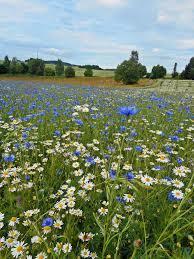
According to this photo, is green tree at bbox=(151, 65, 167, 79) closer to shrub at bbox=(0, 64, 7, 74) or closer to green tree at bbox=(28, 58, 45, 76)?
green tree at bbox=(28, 58, 45, 76)

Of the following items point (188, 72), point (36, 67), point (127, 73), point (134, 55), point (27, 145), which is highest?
point (134, 55)

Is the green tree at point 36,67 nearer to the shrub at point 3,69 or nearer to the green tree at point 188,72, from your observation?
the shrub at point 3,69

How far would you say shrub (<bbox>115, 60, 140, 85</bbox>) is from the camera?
45188 mm

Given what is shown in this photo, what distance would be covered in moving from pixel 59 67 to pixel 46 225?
6252 cm

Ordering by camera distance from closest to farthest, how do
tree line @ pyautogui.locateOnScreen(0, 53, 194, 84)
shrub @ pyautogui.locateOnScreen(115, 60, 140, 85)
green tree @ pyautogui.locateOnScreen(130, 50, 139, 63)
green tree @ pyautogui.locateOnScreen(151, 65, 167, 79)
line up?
shrub @ pyautogui.locateOnScreen(115, 60, 140, 85) → tree line @ pyautogui.locateOnScreen(0, 53, 194, 84) → green tree @ pyautogui.locateOnScreen(130, 50, 139, 63) → green tree @ pyautogui.locateOnScreen(151, 65, 167, 79)

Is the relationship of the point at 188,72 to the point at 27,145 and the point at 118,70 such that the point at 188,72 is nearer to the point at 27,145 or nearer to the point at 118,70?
the point at 118,70

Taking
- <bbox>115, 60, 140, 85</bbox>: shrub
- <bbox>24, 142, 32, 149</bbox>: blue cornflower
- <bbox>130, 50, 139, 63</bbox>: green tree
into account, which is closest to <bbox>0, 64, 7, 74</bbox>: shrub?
<bbox>115, 60, 140, 85</bbox>: shrub

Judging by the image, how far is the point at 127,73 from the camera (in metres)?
45.2

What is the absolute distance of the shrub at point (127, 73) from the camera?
4519 cm

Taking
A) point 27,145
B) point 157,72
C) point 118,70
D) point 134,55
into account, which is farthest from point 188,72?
point 27,145

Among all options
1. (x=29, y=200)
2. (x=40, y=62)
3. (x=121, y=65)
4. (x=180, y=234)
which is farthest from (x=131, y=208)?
(x=40, y=62)

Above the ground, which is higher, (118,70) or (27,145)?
(118,70)

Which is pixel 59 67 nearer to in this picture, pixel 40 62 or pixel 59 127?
pixel 40 62

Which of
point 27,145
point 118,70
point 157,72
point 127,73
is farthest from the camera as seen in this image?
point 157,72
